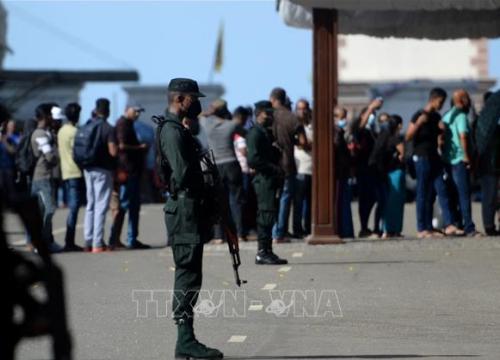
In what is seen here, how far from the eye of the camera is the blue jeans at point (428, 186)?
22141mm

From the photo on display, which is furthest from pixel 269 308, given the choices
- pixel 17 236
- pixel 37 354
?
pixel 17 236

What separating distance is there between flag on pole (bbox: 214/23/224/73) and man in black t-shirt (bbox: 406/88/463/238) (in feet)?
177

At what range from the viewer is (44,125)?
21422mm

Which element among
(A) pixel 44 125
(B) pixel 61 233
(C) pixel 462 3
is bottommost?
(B) pixel 61 233

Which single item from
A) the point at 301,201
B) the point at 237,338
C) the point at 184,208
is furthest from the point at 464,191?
the point at 184,208

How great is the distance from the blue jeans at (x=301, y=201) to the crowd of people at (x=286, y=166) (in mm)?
19

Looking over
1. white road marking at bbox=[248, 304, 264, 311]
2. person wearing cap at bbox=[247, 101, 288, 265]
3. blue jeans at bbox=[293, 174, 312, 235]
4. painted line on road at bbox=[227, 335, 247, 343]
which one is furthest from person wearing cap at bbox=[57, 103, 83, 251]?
painted line on road at bbox=[227, 335, 247, 343]

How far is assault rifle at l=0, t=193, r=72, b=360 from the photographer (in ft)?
23.5

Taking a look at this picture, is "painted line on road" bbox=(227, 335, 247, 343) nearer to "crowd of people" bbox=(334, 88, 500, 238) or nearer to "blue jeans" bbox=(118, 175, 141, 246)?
"blue jeans" bbox=(118, 175, 141, 246)

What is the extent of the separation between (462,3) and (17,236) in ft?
28.9

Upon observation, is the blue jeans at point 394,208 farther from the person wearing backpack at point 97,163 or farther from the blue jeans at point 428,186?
the person wearing backpack at point 97,163

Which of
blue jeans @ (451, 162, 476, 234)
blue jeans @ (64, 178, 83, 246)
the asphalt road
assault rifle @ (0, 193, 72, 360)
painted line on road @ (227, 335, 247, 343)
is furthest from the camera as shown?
blue jeans @ (451, 162, 476, 234)

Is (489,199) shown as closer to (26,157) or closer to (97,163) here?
(97,163)

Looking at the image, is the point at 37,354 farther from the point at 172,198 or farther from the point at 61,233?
the point at 61,233
